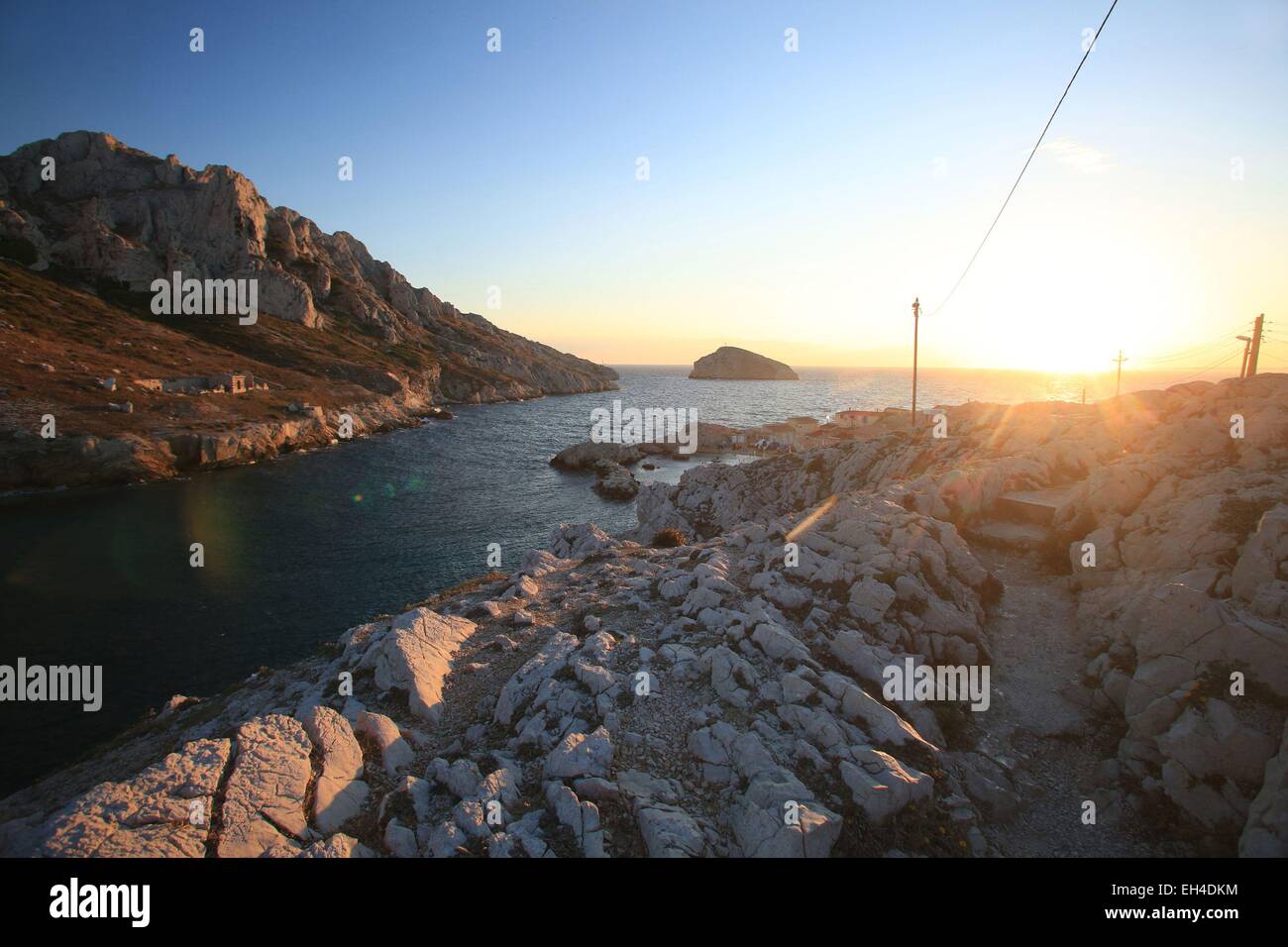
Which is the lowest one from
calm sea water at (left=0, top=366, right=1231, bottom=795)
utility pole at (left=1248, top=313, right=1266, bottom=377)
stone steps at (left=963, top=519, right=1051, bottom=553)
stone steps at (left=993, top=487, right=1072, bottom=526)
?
calm sea water at (left=0, top=366, right=1231, bottom=795)

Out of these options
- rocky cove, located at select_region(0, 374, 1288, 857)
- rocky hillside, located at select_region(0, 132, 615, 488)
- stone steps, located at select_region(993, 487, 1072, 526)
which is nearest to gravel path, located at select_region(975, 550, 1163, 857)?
rocky cove, located at select_region(0, 374, 1288, 857)

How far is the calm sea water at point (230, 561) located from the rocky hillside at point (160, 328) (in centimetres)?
753

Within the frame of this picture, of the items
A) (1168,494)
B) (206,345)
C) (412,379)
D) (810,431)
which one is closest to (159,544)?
(1168,494)

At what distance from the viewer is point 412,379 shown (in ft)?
445

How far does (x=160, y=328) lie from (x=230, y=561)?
9867 cm

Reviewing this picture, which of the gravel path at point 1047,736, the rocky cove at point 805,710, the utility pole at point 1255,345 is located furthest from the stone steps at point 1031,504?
the utility pole at point 1255,345

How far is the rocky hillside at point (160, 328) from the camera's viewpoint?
65.1 metres

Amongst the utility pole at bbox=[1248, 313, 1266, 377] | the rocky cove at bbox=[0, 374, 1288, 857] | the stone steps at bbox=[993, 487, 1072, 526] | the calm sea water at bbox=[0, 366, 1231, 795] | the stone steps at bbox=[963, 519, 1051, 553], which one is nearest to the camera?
the rocky cove at bbox=[0, 374, 1288, 857]

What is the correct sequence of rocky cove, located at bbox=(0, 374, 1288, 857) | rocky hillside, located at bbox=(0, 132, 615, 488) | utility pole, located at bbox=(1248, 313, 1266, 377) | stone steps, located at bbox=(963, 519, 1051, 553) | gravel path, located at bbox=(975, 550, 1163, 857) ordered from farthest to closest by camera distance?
rocky hillside, located at bbox=(0, 132, 615, 488) < utility pole, located at bbox=(1248, 313, 1266, 377) < stone steps, located at bbox=(963, 519, 1051, 553) < gravel path, located at bbox=(975, 550, 1163, 857) < rocky cove, located at bbox=(0, 374, 1288, 857)

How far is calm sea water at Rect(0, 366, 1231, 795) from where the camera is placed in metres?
25.6

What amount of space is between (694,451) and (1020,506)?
6929 cm

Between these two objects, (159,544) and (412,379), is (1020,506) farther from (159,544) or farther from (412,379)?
(412,379)

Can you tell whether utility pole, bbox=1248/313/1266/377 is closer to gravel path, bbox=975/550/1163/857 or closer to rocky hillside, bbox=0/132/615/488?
gravel path, bbox=975/550/1163/857

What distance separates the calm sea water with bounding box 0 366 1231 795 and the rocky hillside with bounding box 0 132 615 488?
24.7 ft
